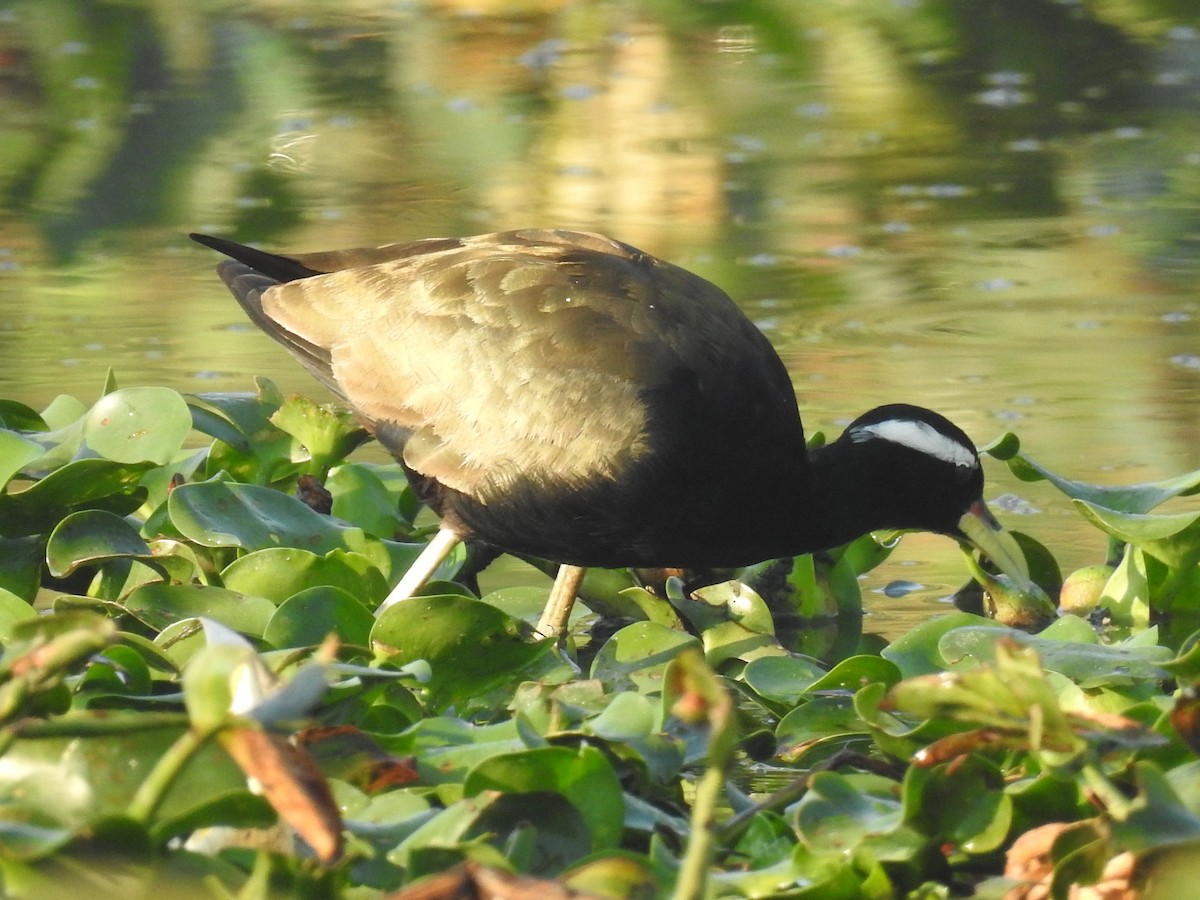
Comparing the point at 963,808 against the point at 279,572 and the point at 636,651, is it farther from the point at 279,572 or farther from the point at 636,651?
the point at 279,572

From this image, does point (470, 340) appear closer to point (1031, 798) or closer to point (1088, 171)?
point (1031, 798)

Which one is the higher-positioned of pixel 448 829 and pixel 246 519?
pixel 448 829

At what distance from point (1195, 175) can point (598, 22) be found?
4.86 meters

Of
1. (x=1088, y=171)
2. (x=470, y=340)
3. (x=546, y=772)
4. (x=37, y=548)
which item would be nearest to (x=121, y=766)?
(x=546, y=772)

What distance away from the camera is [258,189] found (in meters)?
9.01

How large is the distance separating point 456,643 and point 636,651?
518 mm

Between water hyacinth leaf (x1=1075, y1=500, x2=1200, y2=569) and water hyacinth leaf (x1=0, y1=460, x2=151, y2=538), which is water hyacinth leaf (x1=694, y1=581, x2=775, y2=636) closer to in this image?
water hyacinth leaf (x1=1075, y1=500, x2=1200, y2=569)

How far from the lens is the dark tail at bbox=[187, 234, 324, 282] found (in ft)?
16.6

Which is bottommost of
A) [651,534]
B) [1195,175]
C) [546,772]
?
[1195,175]

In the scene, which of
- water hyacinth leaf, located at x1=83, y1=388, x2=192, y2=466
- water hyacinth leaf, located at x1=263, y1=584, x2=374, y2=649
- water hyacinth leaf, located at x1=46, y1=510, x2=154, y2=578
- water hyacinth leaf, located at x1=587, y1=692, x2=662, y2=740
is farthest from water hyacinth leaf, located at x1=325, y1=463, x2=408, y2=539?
water hyacinth leaf, located at x1=587, y1=692, x2=662, y2=740

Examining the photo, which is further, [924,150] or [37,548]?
[924,150]

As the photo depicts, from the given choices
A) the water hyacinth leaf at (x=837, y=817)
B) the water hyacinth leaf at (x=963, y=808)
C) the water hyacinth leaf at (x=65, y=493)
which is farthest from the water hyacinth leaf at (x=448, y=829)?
the water hyacinth leaf at (x=65, y=493)

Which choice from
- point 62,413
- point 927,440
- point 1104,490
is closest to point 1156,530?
point 1104,490

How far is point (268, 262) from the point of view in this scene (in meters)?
5.11
